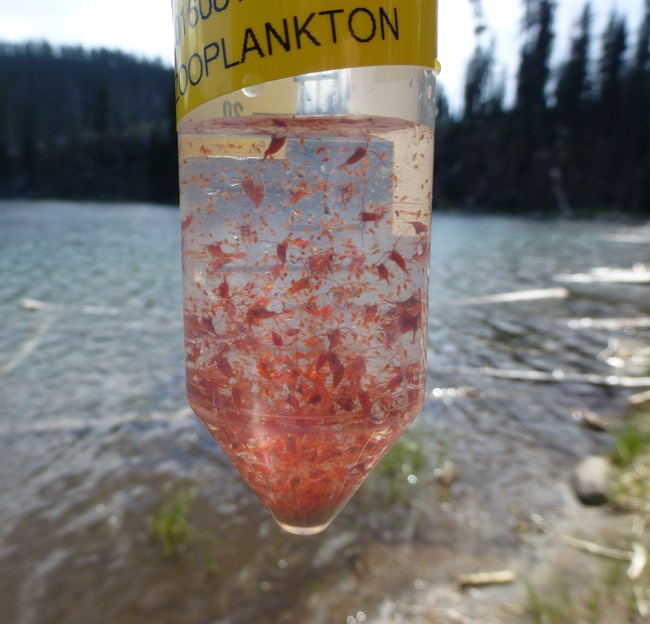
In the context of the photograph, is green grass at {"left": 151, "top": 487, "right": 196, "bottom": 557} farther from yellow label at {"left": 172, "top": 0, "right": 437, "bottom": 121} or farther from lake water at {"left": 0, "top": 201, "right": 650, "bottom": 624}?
yellow label at {"left": 172, "top": 0, "right": 437, "bottom": 121}

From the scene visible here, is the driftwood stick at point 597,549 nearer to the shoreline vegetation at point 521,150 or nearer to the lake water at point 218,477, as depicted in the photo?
the lake water at point 218,477

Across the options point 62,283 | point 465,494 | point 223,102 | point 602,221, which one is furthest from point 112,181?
point 223,102

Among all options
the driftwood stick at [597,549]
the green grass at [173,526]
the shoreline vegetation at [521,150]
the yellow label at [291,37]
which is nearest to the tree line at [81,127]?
the shoreline vegetation at [521,150]

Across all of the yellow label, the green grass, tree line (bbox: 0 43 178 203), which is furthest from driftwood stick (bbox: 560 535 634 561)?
tree line (bbox: 0 43 178 203)

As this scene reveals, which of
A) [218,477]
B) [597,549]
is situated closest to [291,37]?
[597,549]

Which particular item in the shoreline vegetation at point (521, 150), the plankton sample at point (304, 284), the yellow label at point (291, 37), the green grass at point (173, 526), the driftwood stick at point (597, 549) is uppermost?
the shoreline vegetation at point (521, 150)

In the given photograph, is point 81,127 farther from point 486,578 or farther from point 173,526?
point 486,578
